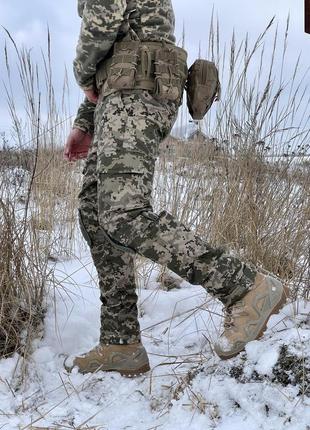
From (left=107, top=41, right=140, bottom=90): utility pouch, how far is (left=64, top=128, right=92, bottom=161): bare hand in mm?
375

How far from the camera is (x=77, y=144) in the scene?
1801 mm

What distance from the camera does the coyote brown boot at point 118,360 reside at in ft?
5.21

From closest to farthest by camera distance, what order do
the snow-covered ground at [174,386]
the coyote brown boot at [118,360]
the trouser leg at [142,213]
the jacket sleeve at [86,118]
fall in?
1. the snow-covered ground at [174,386]
2. the trouser leg at [142,213]
3. the coyote brown boot at [118,360]
4. the jacket sleeve at [86,118]

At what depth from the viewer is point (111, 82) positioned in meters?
1.43

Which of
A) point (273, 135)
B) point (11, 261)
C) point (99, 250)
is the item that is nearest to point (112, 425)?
point (99, 250)

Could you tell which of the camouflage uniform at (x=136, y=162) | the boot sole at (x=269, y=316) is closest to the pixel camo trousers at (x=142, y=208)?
the camouflage uniform at (x=136, y=162)

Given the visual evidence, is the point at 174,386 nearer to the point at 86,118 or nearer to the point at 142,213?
the point at 142,213

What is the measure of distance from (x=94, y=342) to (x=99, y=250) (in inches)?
17.0

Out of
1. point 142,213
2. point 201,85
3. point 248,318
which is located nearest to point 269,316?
point 248,318

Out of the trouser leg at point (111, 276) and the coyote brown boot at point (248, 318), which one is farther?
the trouser leg at point (111, 276)

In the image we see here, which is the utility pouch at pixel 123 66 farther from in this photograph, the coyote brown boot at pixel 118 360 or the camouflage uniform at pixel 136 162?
the coyote brown boot at pixel 118 360

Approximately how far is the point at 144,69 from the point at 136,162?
27 cm

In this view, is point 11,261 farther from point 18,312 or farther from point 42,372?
point 42,372

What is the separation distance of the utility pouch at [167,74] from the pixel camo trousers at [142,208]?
37mm
